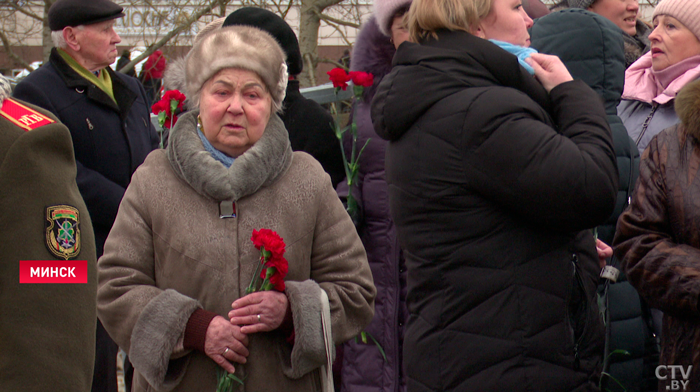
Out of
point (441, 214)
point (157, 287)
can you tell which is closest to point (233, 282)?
point (157, 287)

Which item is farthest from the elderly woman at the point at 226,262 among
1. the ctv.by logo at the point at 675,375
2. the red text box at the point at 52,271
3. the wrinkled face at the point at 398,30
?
the wrinkled face at the point at 398,30

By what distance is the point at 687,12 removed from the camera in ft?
12.6

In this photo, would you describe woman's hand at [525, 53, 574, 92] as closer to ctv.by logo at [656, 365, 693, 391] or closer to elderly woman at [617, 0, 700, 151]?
ctv.by logo at [656, 365, 693, 391]

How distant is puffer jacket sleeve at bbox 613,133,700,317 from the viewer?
267 cm

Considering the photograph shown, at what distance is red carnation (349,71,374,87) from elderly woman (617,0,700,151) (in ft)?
4.15

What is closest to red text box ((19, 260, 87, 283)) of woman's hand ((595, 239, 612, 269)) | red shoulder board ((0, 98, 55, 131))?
red shoulder board ((0, 98, 55, 131))

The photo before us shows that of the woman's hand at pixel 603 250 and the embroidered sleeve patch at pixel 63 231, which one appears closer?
the embroidered sleeve patch at pixel 63 231

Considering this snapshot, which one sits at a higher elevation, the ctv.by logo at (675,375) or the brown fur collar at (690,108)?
the brown fur collar at (690,108)

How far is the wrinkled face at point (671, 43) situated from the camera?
3.87 m

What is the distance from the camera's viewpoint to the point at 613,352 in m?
3.26

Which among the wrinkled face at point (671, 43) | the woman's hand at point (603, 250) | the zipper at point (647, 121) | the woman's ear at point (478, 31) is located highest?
the woman's ear at point (478, 31)

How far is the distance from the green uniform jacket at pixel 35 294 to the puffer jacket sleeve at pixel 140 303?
85cm

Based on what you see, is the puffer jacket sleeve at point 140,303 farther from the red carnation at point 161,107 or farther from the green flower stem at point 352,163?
the green flower stem at point 352,163

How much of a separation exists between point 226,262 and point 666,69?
2.43 meters
